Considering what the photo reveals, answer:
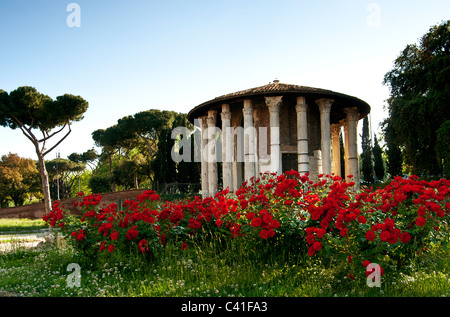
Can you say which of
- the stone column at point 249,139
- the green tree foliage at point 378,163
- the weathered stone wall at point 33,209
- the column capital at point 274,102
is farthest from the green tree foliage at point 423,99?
the weathered stone wall at point 33,209

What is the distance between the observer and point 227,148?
1620 centimetres

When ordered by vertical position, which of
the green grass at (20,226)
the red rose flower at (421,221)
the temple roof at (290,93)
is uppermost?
the temple roof at (290,93)

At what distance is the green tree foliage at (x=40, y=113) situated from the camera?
68.8ft

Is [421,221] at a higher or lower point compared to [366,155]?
lower

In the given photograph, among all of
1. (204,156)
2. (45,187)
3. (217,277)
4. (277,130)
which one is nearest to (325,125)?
(277,130)

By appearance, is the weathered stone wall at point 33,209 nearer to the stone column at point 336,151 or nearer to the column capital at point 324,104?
the stone column at point 336,151

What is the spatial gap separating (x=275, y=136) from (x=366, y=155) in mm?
17703

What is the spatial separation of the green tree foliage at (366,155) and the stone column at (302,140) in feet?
53.0

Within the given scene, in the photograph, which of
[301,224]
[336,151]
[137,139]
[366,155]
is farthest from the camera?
[137,139]

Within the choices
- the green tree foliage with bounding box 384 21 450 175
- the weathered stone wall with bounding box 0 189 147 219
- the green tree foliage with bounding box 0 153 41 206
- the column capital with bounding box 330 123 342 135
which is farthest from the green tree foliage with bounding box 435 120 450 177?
the green tree foliage with bounding box 0 153 41 206

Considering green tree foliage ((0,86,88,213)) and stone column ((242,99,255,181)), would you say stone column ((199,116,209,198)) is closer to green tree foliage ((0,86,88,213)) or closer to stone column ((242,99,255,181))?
stone column ((242,99,255,181))

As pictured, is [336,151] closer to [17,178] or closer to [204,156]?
[204,156]
